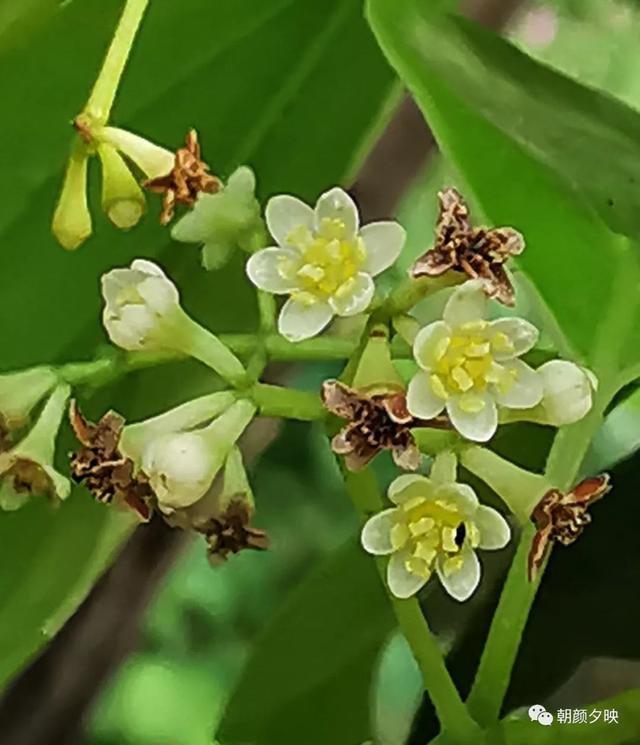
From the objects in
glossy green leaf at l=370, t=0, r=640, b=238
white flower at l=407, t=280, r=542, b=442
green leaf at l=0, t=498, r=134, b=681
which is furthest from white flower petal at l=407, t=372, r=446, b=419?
green leaf at l=0, t=498, r=134, b=681

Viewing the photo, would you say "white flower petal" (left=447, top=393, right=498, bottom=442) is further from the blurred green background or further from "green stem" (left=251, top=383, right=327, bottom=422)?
the blurred green background

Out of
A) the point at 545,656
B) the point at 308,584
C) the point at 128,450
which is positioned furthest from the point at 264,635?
the point at 128,450

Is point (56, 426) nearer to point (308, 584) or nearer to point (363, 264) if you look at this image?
point (363, 264)

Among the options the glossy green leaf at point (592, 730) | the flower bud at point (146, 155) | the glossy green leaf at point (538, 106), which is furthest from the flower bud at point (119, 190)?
the glossy green leaf at point (592, 730)

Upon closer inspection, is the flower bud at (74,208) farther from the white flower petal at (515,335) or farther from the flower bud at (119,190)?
the white flower petal at (515,335)

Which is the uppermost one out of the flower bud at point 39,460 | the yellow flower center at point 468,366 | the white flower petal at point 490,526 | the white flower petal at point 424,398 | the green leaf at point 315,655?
the yellow flower center at point 468,366

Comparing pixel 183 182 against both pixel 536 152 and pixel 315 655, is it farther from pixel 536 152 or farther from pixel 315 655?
pixel 315 655

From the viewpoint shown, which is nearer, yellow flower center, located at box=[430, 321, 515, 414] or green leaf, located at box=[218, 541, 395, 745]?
yellow flower center, located at box=[430, 321, 515, 414]
